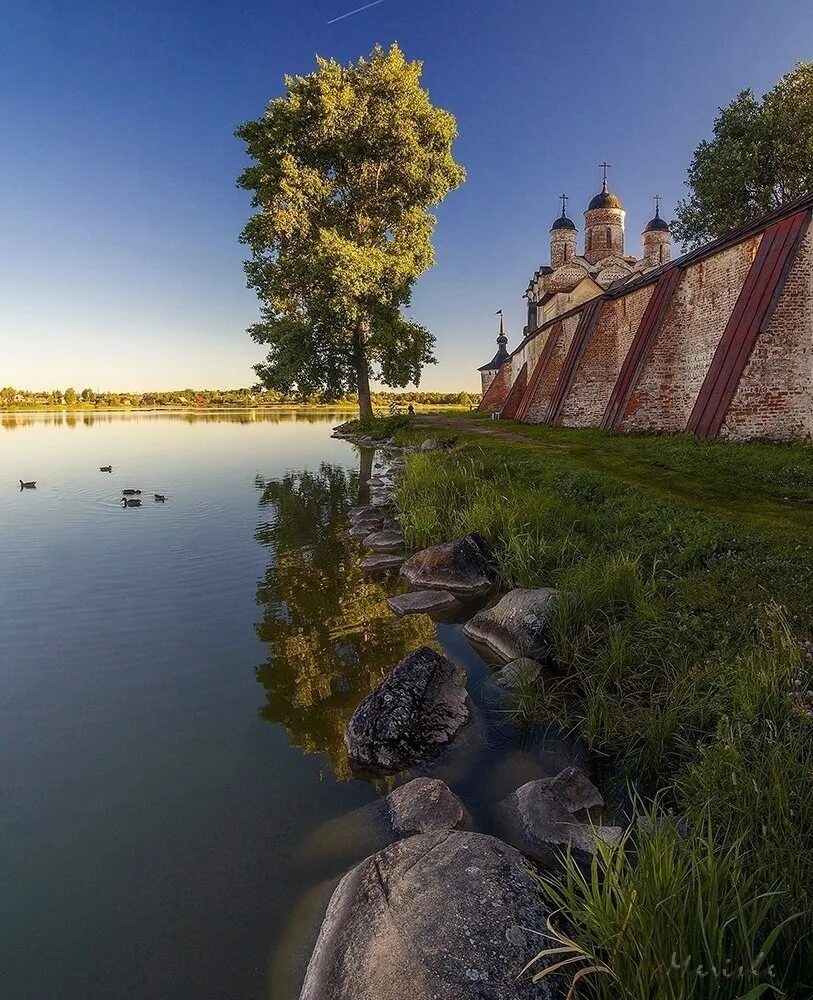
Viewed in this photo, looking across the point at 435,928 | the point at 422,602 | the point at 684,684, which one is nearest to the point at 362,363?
the point at 422,602

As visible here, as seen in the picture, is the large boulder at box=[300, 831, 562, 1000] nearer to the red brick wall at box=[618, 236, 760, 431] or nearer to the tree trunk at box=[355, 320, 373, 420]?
the red brick wall at box=[618, 236, 760, 431]

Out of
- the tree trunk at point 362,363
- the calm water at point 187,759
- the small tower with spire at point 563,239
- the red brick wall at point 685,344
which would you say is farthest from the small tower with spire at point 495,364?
the calm water at point 187,759

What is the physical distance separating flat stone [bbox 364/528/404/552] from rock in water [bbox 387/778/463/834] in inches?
287

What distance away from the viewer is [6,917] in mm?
3441

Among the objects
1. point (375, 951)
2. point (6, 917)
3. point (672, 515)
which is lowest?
point (6, 917)

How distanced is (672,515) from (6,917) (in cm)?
858

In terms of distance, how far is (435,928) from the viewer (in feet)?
8.92

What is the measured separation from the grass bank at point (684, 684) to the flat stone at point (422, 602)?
1060 millimetres

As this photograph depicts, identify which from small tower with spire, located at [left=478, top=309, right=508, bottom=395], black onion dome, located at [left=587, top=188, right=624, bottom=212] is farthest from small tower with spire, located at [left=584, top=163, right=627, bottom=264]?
small tower with spire, located at [left=478, top=309, right=508, bottom=395]

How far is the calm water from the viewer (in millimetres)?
3266

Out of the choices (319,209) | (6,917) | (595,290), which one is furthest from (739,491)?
(595,290)

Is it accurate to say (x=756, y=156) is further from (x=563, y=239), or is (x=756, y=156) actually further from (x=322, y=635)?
(x=322, y=635)

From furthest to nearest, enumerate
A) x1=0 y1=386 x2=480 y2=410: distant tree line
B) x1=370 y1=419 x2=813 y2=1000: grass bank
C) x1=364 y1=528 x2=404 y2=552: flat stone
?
x1=0 y1=386 x2=480 y2=410: distant tree line < x1=364 y1=528 x2=404 y2=552: flat stone < x1=370 y1=419 x2=813 y2=1000: grass bank

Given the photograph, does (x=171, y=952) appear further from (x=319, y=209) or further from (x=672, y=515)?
(x=319, y=209)
